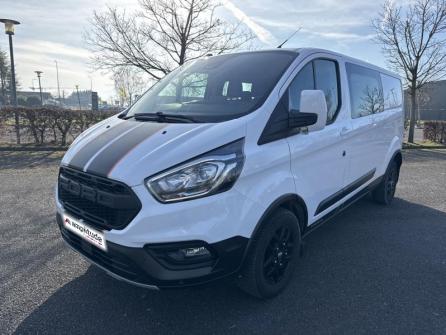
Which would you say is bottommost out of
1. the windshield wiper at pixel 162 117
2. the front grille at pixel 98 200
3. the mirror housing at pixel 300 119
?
the front grille at pixel 98 200

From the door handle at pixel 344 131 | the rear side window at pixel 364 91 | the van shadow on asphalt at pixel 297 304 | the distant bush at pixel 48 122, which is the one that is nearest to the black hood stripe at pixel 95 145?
the van shadow on asphalt at pixel 297 304

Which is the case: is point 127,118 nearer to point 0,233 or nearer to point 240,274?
point 240,274

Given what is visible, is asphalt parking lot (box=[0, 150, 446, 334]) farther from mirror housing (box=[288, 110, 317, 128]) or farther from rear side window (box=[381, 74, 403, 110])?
rear side window (box=[381, 74, 403, 110])

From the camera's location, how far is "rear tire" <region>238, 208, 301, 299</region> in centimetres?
Answer: 250

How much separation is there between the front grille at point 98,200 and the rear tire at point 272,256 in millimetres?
908

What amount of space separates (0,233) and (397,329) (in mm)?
4305

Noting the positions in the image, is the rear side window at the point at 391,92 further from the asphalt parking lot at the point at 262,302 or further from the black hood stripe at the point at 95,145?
the black hood stripe at the point at 95,145

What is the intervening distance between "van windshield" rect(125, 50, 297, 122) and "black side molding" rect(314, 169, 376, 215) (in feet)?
4.26

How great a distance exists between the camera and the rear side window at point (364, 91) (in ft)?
12.6

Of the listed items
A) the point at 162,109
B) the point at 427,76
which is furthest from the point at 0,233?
the point at 427,76

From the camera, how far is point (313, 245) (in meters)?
3.92

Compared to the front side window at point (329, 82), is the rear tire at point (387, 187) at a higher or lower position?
lower

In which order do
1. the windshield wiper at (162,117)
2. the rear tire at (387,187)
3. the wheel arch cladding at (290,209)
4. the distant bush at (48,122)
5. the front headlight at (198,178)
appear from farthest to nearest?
the distant bush at (48,122) < the rear tire at (387,187) < the windshield wiper at (162,117) < the wheel arch cladding at (290,209) < the front headlight at (198,178)

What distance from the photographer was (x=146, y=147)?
2.25 m
